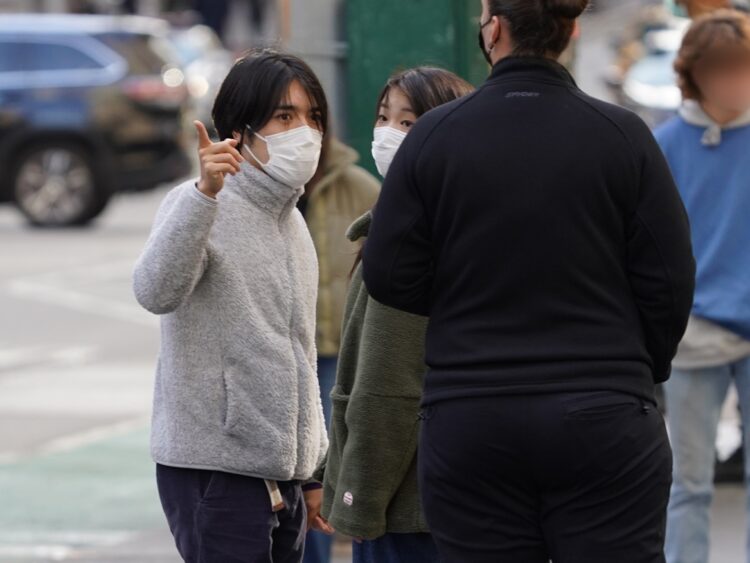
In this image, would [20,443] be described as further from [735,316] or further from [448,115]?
[448,115]

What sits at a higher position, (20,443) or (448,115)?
(448,115)

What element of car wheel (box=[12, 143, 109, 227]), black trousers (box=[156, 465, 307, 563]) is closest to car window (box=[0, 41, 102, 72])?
car wheel (box=[12, 143, 109, 227])

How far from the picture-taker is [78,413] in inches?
381

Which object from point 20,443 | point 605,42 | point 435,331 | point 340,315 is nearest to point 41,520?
point 20,443

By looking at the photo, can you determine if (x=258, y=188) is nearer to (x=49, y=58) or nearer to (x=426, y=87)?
(x=426, y=87)

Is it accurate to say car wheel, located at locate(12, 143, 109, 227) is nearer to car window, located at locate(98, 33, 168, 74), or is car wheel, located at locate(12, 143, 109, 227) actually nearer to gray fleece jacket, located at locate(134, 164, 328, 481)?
car window, located at locate(98, 33, 168, 74)

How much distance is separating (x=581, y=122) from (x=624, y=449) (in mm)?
590

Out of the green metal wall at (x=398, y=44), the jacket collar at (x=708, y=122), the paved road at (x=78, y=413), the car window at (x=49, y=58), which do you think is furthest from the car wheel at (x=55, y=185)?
the jacket collar at (x=708, y=122)

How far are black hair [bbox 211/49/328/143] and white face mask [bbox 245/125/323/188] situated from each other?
0.17ft

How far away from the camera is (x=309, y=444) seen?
3.71 m

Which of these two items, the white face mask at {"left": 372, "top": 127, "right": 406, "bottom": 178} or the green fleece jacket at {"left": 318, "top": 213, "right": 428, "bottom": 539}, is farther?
the white face mask at {"left": 372, "top": 127, "right": 406, "bottom": 178}

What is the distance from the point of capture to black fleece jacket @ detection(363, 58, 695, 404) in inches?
117

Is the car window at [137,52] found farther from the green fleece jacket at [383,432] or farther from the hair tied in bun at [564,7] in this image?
the hair tied in bun at [564,7]

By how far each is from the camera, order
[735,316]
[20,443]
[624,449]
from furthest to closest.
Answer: [20,443]
[735,316]
[624,449]
